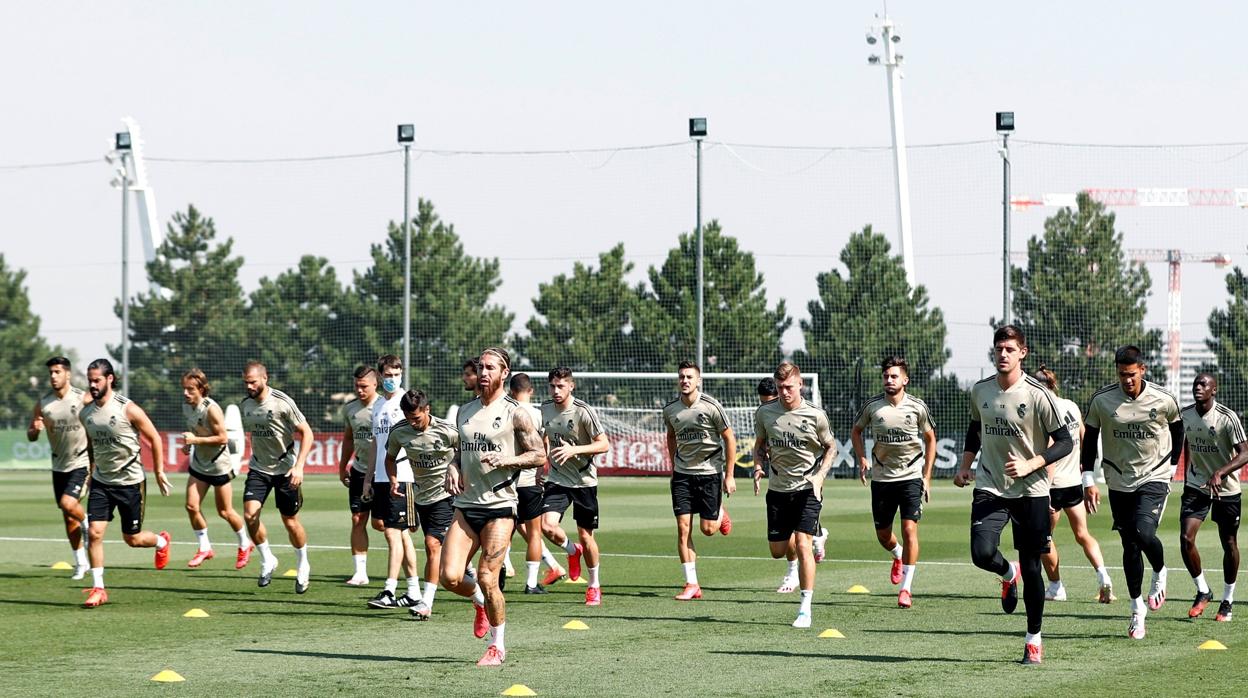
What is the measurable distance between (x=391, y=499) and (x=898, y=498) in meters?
4.30

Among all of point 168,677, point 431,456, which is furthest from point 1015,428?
A: point 168,677

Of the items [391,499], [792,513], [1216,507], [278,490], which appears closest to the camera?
[1216,507]

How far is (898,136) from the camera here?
48375 mm

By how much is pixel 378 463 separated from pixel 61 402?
3238 mm

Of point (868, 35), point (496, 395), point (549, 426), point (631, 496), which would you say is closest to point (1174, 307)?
point (868, 35)

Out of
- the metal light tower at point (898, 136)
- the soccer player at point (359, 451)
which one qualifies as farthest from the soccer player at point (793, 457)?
the metal light tower at point (898, 136)

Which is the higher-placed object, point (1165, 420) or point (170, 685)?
point (1165, 420)

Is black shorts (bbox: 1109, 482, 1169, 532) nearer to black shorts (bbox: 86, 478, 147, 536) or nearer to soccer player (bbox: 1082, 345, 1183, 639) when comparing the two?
soccer player (bbox: 1082, 345, 1183, 639)

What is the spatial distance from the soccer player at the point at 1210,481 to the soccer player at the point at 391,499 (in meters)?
6.08

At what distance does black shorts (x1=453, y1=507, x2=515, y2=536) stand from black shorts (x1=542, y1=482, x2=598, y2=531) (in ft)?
13.3

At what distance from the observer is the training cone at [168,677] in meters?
9.98

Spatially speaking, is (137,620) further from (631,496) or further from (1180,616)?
(631,496)

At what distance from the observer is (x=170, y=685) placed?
9820 millimetres

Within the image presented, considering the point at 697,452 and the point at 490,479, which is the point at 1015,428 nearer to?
the point at 490,479
